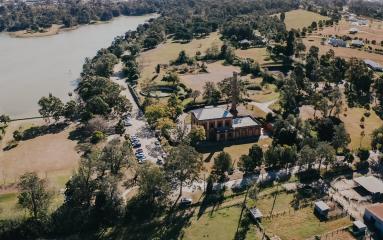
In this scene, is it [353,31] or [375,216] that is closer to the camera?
[375,216]

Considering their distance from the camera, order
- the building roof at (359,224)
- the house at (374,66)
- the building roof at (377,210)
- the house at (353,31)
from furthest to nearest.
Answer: the house at (353,31) < the house at (374,66) < the building roof at (377,210) < the building roof at (359,224)

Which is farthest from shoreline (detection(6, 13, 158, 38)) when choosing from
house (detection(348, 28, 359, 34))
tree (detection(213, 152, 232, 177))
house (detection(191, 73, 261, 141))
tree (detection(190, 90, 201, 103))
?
tree (detection(213, 152, 232, 177))

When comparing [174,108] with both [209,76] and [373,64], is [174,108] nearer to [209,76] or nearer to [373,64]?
[209,76]

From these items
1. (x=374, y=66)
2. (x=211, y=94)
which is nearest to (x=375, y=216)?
(x=211, y=94)

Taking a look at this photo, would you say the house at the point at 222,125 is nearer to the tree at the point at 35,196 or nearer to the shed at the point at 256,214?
the shed at the point at 256,214

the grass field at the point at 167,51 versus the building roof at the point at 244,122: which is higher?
the building roof at the point at 244,122

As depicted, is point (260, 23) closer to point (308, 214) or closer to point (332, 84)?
point (332, 84)

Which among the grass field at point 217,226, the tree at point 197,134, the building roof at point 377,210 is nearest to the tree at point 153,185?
the grass field at point 217,226
